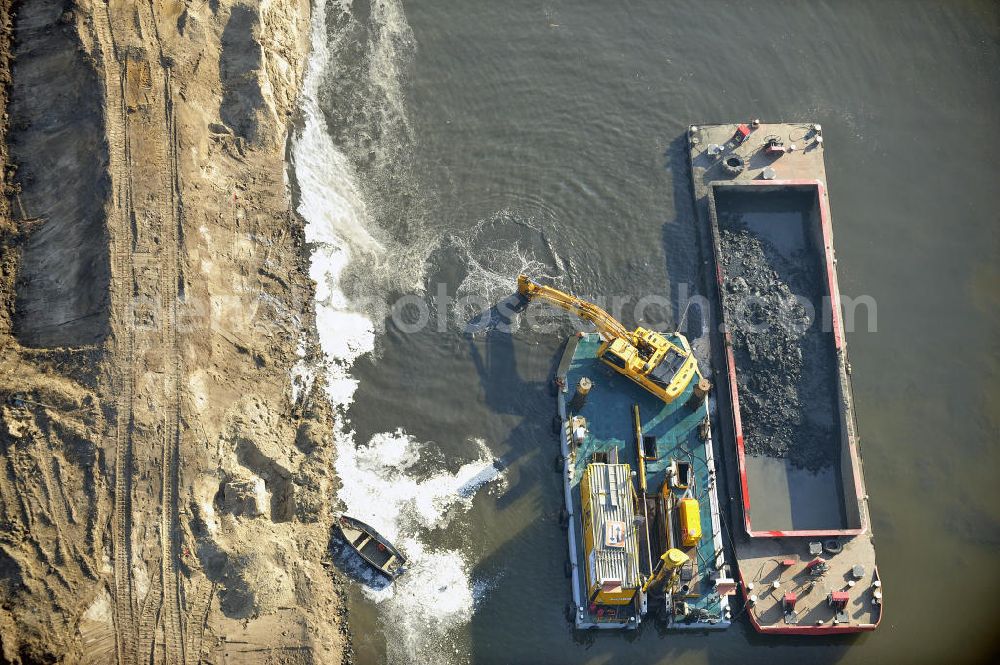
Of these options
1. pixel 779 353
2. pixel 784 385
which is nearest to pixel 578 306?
pixel 779 353

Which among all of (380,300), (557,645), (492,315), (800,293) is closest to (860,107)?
(800,293)

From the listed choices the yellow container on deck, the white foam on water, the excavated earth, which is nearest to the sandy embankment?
the white foam on water

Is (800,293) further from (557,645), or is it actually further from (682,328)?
(557,645)

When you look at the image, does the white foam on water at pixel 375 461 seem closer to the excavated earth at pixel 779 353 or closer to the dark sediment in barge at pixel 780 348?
the excavated earth at pixel 779 353

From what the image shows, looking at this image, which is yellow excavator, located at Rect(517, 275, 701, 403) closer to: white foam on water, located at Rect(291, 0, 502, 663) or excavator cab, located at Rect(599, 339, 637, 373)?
excavator cab, located at Rect(599, 339, 637, 373)

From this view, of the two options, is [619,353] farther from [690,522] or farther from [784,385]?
[784,385]

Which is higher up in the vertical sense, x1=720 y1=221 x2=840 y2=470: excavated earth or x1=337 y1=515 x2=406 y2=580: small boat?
x1=720 y1=221 x2=840 y2=470: excavated earth

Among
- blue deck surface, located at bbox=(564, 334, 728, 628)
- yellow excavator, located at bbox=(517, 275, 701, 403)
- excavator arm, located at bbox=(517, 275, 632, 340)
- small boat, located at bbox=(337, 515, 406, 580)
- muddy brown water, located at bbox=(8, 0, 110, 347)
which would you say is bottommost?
small boat, located at bbox=(337, 515, 406, 580)

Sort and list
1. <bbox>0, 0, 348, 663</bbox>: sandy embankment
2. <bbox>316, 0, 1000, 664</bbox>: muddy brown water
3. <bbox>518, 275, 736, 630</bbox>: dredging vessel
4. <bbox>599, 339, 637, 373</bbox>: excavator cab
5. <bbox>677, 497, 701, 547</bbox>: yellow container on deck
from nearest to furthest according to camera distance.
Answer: <bbox>0, 0, 348, 663</bbox>: sandy embankment, <bbox>518, 275, 736, 630</bbox>: dredging vessel, <bbox>677, 497, 701, 547</bbox>: yellow container on deck, <bbox>599, 339, 637, 373</bbox>: excavator cab, <bbox>316, 0, 1000, 664</bbox>: muddy brown water
